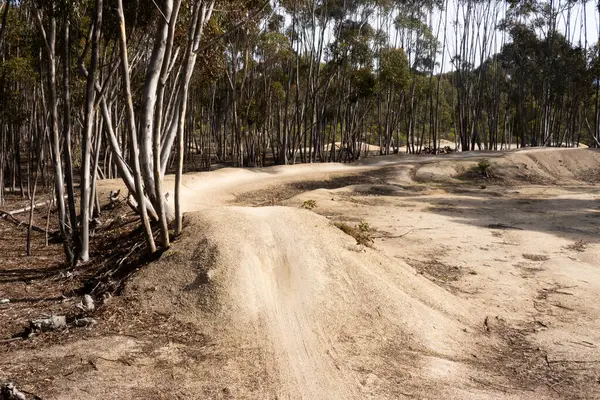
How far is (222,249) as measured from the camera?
748 centimetres

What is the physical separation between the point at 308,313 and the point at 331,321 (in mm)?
306

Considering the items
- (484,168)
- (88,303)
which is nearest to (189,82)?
(88,303)

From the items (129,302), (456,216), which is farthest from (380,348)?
(456,216)

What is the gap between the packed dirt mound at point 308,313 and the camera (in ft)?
17.6

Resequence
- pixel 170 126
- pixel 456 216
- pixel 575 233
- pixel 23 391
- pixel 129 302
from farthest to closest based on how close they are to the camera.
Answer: pixel 456 216 < pixel 575 233 < pixel 170 126 < pixel 129 302 < pixel 23 391

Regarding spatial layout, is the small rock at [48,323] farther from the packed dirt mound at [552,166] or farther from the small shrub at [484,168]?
the packed dirt mound at [552,166]

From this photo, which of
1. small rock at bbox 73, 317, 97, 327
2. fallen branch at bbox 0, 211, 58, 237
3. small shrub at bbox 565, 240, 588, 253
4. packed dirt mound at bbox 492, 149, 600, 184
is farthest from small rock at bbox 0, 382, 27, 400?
packed dirt mound at bbox 492, 149, 600, 184

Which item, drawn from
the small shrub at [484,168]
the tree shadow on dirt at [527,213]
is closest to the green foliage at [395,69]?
the small shrub at [484,168]

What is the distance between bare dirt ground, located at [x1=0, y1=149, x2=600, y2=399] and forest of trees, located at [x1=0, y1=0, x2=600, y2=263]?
59.3 inches

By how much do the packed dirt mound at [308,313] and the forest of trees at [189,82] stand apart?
113 centimetres

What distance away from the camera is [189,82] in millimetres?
11828

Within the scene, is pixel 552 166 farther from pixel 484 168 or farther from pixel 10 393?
pixel 10 393

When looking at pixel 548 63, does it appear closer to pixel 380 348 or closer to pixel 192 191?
pixel 192 191

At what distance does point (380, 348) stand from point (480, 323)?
1.92 metres
